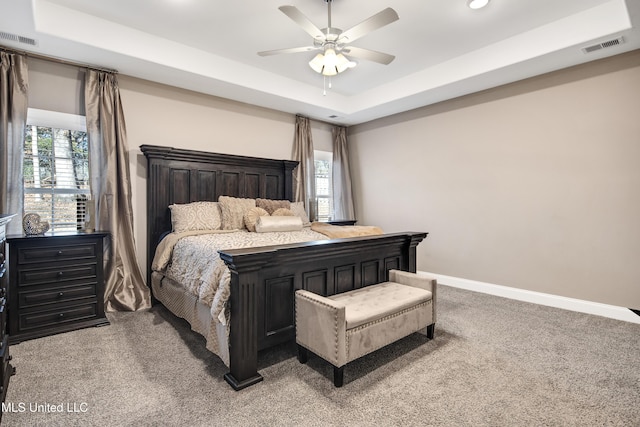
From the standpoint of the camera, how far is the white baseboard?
131 inches

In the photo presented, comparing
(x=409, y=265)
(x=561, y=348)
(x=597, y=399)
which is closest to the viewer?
(x=597, y=399)

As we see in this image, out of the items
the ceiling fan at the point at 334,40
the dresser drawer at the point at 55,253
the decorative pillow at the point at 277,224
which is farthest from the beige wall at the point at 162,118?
the ceiling fan at the point at 334,40

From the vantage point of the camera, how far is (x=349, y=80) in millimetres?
4719

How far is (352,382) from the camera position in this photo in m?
2.09

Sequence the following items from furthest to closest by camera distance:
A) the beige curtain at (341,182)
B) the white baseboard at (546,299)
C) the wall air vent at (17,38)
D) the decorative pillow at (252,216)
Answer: the beige curtain at (341,182) < the decorative pillow at (252,216) < the white baseboard at (546,299) < the wall air vent at (17,38)

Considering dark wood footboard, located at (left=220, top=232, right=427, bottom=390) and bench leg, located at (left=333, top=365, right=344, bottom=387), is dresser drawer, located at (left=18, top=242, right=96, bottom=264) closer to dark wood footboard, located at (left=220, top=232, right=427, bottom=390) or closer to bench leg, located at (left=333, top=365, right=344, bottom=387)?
dark wood footboard, located at (left=220, top=232, right=427, bottom=390)

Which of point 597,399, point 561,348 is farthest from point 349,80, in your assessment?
point 597,399

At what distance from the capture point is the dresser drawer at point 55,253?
9.16ft

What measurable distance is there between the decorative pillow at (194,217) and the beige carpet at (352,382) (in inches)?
43.5

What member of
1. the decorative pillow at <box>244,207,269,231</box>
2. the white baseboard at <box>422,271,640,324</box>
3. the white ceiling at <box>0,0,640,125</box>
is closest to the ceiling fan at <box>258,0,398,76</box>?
the white ceiling at <box>0,0,640,125</box>

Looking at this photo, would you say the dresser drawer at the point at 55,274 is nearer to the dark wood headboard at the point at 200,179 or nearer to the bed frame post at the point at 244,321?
the dark wood headboard at the point at 200,179

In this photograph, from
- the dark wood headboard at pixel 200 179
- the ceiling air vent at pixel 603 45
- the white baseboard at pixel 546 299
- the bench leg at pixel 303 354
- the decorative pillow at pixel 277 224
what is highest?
the ceiling air vent at pixel 603 45

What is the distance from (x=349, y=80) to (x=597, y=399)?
4362 mm

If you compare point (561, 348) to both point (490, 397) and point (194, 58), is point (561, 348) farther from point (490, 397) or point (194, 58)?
point (194, 58)
